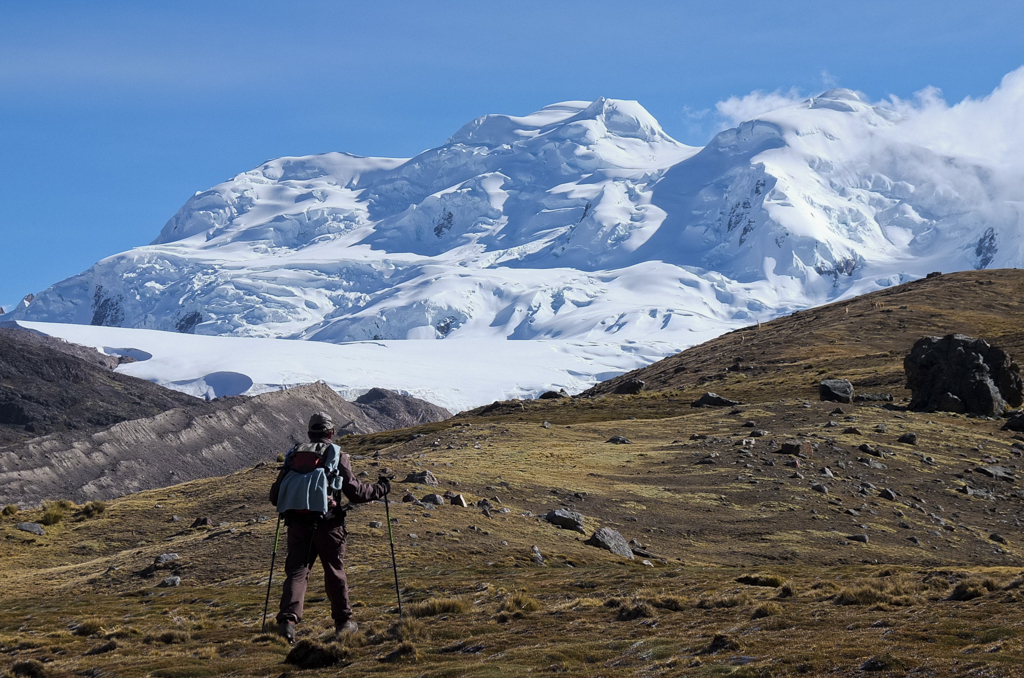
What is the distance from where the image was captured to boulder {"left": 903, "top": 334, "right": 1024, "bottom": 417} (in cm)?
5009

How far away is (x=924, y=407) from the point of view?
167ft

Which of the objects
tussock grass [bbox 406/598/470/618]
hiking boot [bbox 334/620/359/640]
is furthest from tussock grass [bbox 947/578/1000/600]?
hiking boot [bbox 334/620/359/640]

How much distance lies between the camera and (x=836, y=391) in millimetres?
54344

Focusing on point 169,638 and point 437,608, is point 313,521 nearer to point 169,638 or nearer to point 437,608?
point 437,608

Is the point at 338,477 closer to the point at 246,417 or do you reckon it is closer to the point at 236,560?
the point at 236,560

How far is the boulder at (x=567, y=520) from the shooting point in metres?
27.0

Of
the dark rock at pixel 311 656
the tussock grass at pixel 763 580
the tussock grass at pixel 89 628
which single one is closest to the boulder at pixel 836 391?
the tussock grass at pixel 763 580

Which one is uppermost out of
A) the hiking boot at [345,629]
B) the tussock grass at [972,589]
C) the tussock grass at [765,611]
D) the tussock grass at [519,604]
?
the hiking boot at [345,629]

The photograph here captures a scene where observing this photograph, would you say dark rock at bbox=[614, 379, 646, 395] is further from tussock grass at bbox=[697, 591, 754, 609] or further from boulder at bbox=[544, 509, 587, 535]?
tussock grass at bbox=[697, 591, 754, 609]

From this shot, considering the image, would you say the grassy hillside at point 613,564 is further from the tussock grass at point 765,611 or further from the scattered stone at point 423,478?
the scattered stone at point 423,478

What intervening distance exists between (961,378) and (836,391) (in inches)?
245

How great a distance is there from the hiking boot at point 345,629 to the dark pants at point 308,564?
57 mm

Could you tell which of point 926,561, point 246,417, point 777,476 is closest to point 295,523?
point 926,561

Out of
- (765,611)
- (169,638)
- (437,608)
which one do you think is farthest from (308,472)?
(765,611)
